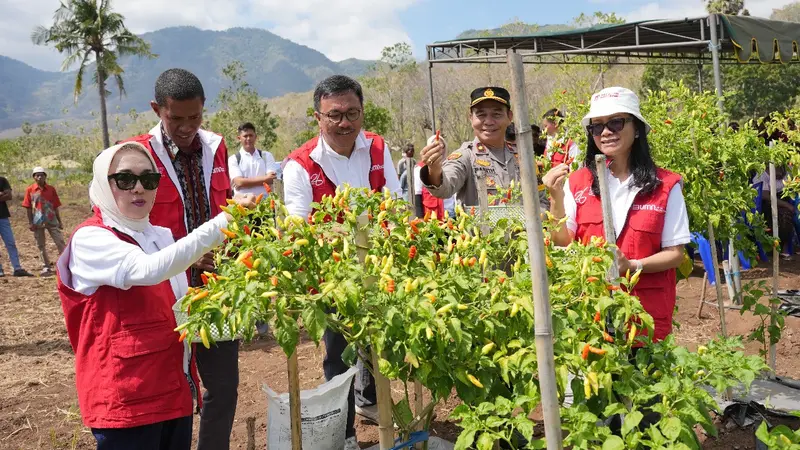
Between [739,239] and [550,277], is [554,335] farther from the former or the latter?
[739,239]

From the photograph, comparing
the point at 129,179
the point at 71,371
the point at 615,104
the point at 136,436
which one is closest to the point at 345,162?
the point at 129,179

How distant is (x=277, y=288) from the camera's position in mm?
1581

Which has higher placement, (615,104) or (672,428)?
(615,104)

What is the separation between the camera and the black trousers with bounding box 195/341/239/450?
8.36 feet

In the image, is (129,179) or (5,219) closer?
(129,179)

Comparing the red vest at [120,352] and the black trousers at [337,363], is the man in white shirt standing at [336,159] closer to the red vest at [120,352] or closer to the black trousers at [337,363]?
the black trousers at [337,363]

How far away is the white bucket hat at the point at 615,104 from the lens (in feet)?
7.66

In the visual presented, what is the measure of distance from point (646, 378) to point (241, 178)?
16.7 ft

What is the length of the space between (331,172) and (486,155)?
80 centimetres

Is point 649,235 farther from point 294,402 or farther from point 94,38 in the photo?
point 94,38

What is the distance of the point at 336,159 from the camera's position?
9.83 feet

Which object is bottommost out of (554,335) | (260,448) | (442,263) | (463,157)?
(260,448)

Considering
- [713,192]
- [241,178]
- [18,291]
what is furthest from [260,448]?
[18,291]

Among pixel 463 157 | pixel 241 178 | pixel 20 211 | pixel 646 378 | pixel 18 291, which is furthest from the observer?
pixel 20 211
